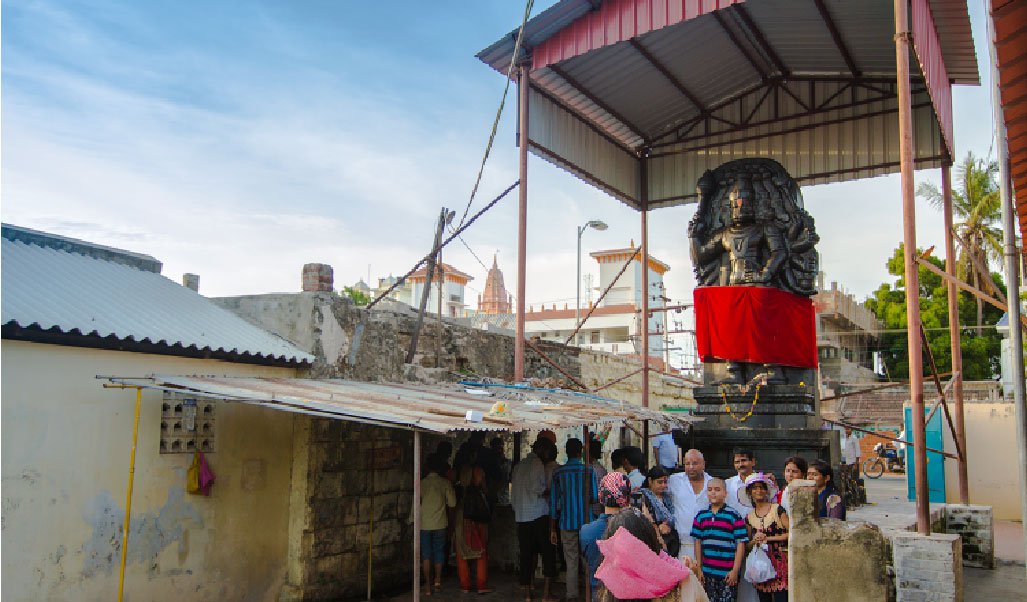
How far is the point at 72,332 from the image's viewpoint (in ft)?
20.5

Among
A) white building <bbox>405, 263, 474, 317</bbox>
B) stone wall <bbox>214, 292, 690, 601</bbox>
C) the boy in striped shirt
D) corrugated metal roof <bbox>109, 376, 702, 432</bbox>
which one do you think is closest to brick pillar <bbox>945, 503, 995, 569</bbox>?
corrugated metal roof <bbox>109, 376, 702, 432</bbox>

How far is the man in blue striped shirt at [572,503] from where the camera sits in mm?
7566

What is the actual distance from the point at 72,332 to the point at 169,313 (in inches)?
62.1

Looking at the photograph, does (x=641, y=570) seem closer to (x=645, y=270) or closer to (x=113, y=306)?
(x=113, y=306)

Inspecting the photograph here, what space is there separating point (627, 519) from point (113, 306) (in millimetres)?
5343

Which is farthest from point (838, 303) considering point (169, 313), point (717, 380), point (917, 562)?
point (169, 313)

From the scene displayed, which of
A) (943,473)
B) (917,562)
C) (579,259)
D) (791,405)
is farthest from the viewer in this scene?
(579,259)

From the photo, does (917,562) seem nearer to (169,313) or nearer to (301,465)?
(301,465)

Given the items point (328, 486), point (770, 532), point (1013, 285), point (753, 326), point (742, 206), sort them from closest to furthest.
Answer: point (770, 532), point (1013, 285), point (328, 486), point (753, 326), point (742, 206)

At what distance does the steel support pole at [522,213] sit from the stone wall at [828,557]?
4.95m

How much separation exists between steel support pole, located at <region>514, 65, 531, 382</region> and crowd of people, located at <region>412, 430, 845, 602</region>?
1304mm

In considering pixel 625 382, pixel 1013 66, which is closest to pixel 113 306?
pixel 1013 66

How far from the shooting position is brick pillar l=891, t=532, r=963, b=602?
7.02 m

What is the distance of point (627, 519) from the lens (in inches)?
164
